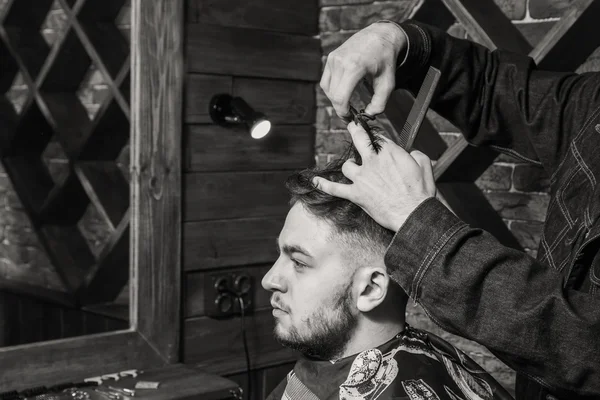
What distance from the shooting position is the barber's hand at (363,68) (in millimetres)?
1765

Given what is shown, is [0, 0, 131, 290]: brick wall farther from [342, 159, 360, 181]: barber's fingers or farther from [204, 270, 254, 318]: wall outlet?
[342, 159, 360, 181]: barber's fingers

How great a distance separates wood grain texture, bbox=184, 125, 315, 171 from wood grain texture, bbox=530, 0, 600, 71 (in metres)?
1.14

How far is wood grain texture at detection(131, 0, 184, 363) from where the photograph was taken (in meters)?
2.91

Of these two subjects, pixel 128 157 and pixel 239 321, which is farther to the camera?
pixel 239 321

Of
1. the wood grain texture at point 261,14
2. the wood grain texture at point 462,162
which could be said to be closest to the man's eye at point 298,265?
the wood grain texture at point 462,162

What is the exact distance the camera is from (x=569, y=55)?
2.64 meters

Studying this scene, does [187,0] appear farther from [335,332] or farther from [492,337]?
[492,337]

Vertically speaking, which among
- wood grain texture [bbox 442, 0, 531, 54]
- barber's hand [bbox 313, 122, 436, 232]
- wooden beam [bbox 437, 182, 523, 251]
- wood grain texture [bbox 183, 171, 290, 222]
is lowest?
barber's hand [bbox 313, 122, 436, 232]

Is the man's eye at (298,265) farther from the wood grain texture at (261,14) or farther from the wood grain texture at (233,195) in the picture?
the wood grain texture at (261,14)

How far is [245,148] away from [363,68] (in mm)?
1492

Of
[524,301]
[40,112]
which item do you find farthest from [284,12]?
[524,301]

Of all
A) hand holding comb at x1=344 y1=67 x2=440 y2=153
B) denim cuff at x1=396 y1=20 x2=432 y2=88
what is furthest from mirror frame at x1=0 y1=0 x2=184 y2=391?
hand holding comb at x1=344 y1=67 x2=440 y2=153

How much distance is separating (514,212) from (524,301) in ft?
4.70

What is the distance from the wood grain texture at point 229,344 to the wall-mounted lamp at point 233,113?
77cm
